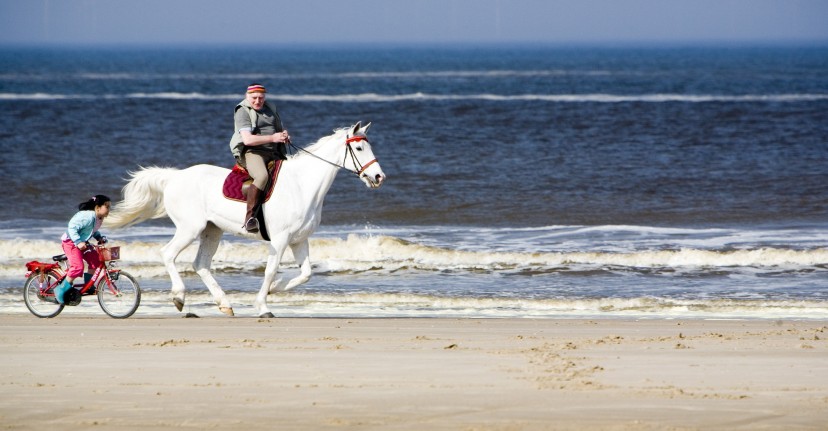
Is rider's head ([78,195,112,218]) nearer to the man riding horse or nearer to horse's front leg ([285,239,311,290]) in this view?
the man riding horse

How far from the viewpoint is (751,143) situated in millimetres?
31094

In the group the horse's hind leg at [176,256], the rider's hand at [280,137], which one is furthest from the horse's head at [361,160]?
the horse's hind leg at [176,256]

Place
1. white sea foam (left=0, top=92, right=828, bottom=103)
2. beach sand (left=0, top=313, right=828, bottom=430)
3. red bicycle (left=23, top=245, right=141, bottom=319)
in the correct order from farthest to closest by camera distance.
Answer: white sea foam (left=0, top=92, right=828, bottom=103), red bicycle (left=23, top=245, right=141, bottom=319), beach sand (left=0, top=313, right=828, bottom=430)

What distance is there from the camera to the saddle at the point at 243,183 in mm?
10141

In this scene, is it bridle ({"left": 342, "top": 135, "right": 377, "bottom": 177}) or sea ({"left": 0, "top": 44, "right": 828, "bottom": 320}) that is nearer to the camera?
bridle ({"left": 342, "top": 135, "right": 377, "bottom": 177})

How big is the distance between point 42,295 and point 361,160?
330cm

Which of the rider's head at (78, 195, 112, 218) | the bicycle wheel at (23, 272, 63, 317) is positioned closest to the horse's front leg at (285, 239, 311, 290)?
the rider's head at (78, 195, 112, 218)

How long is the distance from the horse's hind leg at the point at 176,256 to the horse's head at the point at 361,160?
5.56ft

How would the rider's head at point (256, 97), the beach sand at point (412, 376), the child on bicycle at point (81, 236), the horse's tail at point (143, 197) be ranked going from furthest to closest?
1. the horse's tail at point (143, 197)
2. the rider's head at point (256, 97)
3. the child on bicycle at point (81, 236)
4. the beach sand at point (412, 376)

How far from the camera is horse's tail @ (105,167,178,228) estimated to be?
35.4ft

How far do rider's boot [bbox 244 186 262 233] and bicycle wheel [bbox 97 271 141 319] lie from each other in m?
1.24

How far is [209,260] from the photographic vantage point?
1063 cm

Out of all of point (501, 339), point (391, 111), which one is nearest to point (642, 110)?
point (391, 111)

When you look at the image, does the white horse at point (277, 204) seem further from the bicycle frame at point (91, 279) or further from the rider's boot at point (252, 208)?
the bicycle frame at point (91, 279)
